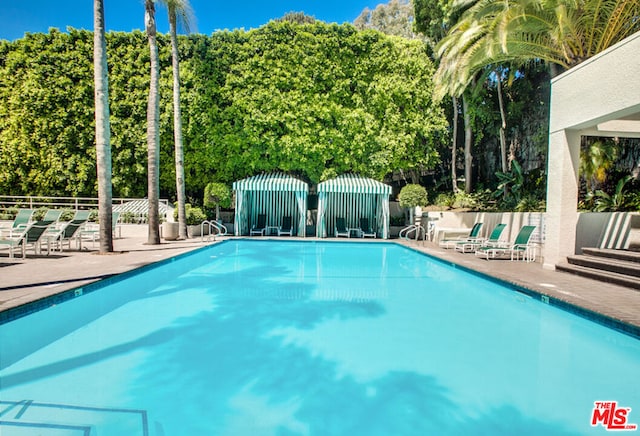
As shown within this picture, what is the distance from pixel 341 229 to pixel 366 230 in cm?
120


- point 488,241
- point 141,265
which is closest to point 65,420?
point 141,265

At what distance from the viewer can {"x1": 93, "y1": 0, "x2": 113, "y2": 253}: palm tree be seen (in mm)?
10000

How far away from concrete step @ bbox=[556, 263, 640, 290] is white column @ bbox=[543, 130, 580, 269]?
1.53 feet

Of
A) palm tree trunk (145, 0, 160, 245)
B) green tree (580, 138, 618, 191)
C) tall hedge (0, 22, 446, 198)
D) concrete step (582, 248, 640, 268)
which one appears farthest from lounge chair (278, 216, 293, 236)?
concrete step (582, 248, 640, 268)

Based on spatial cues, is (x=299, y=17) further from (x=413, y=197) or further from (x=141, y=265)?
(x=141, y=265)

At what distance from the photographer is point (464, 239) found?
13570 mm

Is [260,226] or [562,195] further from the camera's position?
[260,226]

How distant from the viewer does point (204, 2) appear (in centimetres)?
1961

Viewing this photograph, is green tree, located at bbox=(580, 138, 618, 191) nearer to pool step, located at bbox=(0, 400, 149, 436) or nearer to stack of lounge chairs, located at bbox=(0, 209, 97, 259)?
pool step, located at bbox=(0, 400, 149, 436)

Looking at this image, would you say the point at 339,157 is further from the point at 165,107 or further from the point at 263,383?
the point at 263,383

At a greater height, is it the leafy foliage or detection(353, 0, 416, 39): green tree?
detection(353, 0, 416, 39): green tree

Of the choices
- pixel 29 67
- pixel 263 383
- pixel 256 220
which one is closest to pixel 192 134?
pixel 256 220

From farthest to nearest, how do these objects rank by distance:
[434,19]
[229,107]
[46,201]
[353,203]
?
[353,203], [46,201], [229,107], [434,19]
